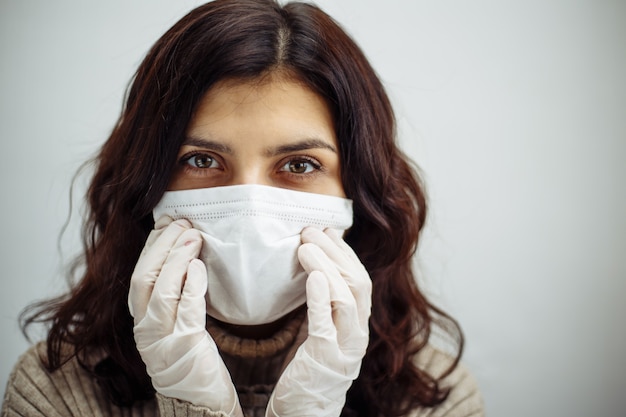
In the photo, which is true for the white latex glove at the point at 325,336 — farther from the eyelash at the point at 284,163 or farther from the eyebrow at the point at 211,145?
the eyebrow at the point at 211,145

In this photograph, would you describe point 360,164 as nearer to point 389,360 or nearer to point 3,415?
point 389,360

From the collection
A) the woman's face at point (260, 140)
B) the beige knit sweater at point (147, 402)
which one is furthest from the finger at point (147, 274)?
the beige knit sweater at point (147, 402)

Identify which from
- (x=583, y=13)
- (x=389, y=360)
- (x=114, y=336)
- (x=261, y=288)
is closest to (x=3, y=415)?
(x=114, y=336)

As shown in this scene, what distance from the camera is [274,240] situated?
3.85 feet

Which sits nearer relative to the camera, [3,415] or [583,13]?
[3,415]

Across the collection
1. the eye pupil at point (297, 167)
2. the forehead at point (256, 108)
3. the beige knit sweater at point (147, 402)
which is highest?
the forehead at point (256, 108)

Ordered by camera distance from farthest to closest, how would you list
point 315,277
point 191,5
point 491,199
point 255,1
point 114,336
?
point 491,199
point 191,5
point 114,336
point 255,1
point 315,277

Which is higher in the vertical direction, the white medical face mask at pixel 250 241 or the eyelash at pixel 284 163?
the eyelash at pixel 284 163

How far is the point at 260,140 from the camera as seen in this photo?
1180mm

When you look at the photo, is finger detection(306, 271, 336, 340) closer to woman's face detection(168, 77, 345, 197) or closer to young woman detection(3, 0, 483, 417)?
young woman detection(3, 0, 483, 417)

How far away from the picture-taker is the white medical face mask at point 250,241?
115cm

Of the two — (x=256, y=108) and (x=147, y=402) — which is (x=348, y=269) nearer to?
(x=256, y=108)

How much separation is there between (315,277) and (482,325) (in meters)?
1.02

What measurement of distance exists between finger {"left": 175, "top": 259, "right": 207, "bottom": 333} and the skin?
236 millimetres
